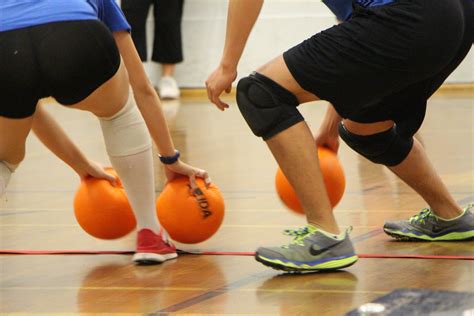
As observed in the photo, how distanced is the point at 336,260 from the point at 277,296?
318mm

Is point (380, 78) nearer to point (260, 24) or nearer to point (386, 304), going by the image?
point (386, 304)

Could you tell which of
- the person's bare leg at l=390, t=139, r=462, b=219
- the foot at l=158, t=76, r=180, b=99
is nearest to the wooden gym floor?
the person's bare leg at l=390, t=139, r=462, b=219

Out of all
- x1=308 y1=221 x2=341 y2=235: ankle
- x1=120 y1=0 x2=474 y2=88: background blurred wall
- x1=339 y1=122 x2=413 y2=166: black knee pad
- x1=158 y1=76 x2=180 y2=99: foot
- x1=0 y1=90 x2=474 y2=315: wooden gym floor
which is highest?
x1=339 y1=122 x2=413 y2=166: black knee pad

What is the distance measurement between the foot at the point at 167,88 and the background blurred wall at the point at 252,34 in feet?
1.28

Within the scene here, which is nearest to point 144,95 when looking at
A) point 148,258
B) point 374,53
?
point 148,258

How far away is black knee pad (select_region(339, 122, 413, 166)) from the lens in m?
3.34

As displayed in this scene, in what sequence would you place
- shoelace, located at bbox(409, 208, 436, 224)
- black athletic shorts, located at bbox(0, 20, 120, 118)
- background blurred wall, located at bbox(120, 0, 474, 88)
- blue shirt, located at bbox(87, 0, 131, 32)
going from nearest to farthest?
black athletic shorts, located at bbox(0, 20, 120, 118), blue shirt, located at bbox(87, 0, 131, 32), shoelace, located at bbox(409, 208, 436, 224), background blurred wall, located at bbox(120, 0, 474, 88)

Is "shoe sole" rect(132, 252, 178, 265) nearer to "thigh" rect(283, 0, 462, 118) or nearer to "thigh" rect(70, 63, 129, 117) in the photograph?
"thigh" rect(70, 63, 129, 117)

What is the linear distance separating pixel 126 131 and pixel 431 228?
1058 millimetres

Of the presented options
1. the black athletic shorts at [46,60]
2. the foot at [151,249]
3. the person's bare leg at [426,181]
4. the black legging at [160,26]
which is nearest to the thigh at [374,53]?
the person's bare leg at [426,181]

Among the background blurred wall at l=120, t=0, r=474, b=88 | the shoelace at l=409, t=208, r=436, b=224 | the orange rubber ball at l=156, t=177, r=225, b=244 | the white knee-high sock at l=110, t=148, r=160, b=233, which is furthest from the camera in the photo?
the background blurred wall at l=120, t=0, r=474, b=88

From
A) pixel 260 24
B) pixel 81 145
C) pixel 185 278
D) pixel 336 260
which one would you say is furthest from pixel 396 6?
pixel 260 24

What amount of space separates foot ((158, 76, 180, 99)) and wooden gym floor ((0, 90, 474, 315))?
3463mm

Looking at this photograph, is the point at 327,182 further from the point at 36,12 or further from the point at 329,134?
the point at 36,12
